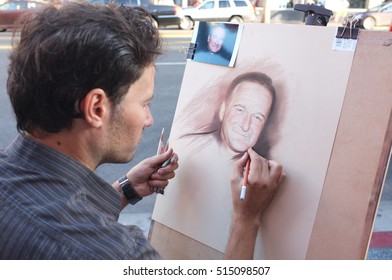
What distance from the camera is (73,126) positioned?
0.95 m

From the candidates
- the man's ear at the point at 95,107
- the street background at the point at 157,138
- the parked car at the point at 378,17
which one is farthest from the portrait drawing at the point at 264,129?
the parked car at the point at 378,17

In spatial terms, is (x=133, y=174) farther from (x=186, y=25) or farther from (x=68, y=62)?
(x=186, y=25)

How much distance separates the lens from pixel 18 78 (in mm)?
959

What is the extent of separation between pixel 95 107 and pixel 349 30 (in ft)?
1.96

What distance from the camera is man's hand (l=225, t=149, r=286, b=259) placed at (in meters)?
1.12

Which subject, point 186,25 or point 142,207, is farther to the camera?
point 186,25

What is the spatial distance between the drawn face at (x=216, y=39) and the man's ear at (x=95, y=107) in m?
0.52

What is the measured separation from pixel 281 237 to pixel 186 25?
1352 centimetres

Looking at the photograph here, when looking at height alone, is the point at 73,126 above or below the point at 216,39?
below

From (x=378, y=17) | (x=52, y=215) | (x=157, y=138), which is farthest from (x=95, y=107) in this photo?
(x=378, y=17)

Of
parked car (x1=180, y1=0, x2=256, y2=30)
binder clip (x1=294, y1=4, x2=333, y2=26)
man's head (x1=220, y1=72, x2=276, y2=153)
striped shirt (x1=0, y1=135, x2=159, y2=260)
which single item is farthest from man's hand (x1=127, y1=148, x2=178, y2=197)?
parked car (x1=180, y1=0, x2=256, y2=30)

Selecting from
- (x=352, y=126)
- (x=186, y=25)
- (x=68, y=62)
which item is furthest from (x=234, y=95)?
(x=186, y=25)

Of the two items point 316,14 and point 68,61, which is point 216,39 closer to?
point 316,14

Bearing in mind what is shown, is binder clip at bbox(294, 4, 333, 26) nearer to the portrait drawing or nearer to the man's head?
the portrait drawing
